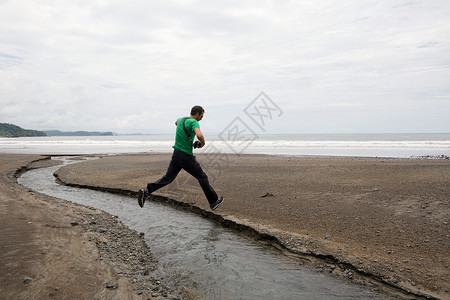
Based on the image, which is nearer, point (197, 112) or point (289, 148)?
point (197, 112)

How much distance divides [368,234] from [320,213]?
4.26 feet

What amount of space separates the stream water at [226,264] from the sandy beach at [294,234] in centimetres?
26

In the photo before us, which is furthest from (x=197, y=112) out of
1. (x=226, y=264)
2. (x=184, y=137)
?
(x=226, y=264)

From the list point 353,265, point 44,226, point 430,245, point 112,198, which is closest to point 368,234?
point 430,245

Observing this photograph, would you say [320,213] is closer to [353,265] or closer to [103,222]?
[353,265]

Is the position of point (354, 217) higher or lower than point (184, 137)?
lower

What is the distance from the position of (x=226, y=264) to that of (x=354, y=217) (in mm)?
2852

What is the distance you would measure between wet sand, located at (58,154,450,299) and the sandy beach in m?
0.01

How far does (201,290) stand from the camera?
11.4 ft

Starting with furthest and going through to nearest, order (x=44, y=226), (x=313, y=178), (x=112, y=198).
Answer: (x=313, y=178) → (x=112, y=198) → (x=44, y=226)

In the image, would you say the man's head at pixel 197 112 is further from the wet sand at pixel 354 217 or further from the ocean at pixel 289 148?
the ocean at pixel 289 148

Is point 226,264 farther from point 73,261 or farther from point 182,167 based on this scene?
point 182,167

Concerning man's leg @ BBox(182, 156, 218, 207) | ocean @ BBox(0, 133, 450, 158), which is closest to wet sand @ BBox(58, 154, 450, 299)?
man's leg @ BBox(182, 156, 218, 207)

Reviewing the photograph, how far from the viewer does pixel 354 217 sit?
5.75 meters
